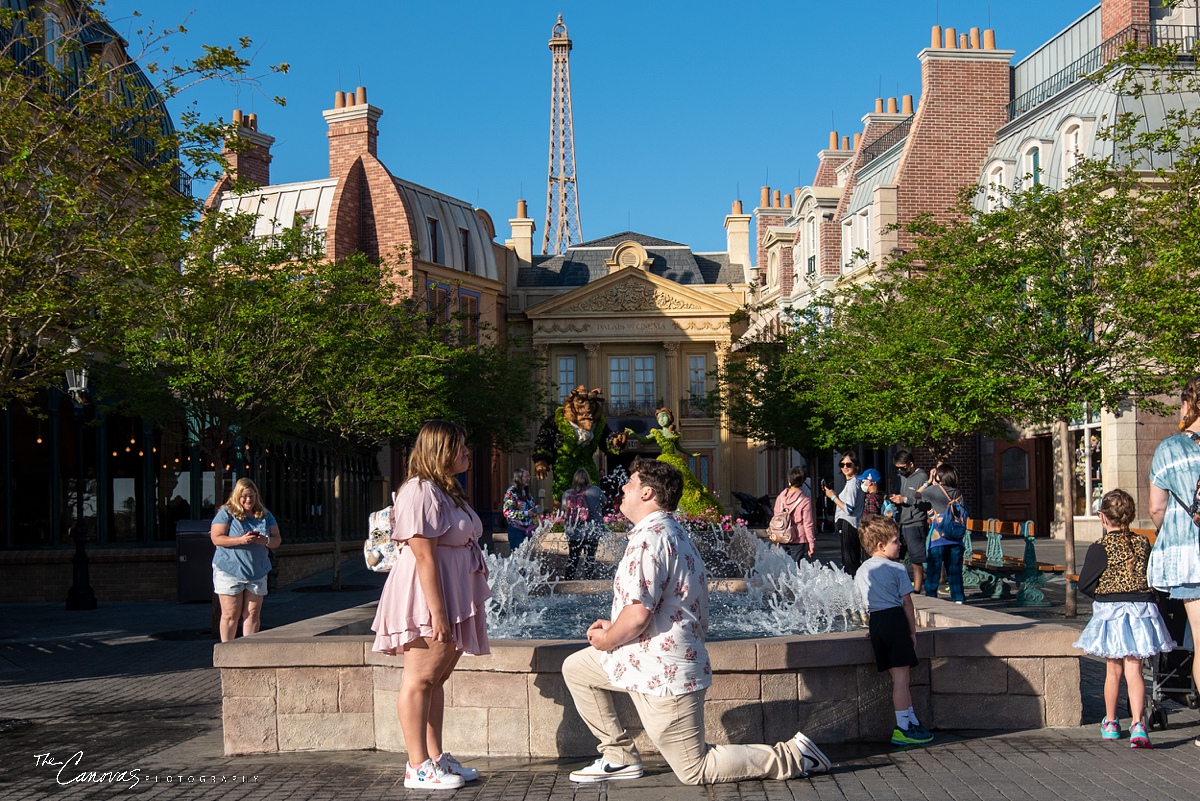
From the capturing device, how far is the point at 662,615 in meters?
6.07

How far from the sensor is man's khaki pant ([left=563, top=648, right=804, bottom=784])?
242 inches

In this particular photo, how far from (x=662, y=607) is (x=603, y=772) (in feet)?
3.33

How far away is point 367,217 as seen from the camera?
4575cm

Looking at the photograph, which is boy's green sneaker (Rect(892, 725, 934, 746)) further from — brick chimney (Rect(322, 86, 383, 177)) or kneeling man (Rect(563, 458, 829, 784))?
brick chimney (Rect(322, 86, 383, 177))

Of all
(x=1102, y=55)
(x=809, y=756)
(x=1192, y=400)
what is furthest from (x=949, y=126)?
(x=809, y=756)

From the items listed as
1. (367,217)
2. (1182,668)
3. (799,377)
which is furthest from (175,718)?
(367,217)

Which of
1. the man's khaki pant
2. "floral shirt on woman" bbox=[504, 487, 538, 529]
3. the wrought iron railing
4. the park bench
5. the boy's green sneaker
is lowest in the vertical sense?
the park bench

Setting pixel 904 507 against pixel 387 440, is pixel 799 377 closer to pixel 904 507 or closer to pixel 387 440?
pixel 387 440

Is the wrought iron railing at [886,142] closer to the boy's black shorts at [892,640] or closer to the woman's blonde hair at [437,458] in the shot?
the boy's black shorts at [892,640]

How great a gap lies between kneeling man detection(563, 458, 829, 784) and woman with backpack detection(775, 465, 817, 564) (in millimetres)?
10145

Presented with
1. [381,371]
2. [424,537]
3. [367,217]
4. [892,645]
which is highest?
[367,217]

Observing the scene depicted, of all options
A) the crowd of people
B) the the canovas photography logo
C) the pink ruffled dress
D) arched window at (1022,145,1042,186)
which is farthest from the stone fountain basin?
arched window at (1022,145,1042,186)

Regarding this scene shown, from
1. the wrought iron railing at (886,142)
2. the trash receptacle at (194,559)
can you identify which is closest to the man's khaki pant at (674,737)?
the trash receptacle at (194,559)

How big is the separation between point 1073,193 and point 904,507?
5.95m
